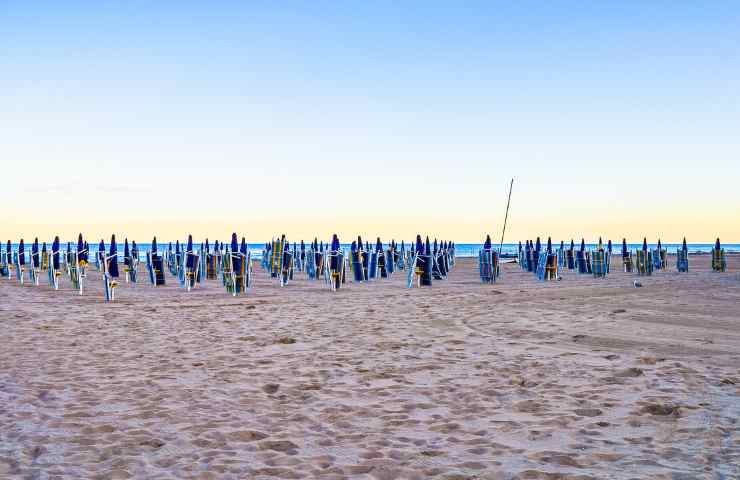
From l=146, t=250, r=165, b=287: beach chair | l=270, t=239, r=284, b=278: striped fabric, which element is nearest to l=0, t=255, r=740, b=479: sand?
l=146, t=250, r=165, b=287: beach chair

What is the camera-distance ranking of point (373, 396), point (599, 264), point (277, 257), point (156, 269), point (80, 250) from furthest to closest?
point (599, 264) < point (277, 257) < point (156, 269) < point (80, 250) < point (373, 396)

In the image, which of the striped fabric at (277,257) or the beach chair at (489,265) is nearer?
the beach chair at (489,265)

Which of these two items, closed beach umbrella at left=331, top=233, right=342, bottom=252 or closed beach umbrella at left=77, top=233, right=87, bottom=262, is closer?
closed beach umbrella at left=77, top=233, right=87, bottom=262

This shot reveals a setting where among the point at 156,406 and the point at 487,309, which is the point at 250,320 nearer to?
the point at 487,309

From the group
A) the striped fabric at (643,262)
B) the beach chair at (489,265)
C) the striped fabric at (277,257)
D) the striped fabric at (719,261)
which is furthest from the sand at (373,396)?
the striped fabric at (719,261)

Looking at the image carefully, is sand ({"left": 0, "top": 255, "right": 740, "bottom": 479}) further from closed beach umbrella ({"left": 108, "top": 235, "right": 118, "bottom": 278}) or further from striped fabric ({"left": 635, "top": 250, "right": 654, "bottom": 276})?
striped fabric ({"left": 635, "top": 250, "right": 654, "bottom": 276})

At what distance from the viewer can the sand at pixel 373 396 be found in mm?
3322

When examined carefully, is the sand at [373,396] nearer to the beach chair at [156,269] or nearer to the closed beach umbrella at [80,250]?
the closed beach umbrella at [80,250]

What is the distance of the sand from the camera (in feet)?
10.9

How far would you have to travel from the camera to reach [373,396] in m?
4.72

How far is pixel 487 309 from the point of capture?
34.5 ft

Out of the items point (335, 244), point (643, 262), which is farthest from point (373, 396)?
point (643, 262)

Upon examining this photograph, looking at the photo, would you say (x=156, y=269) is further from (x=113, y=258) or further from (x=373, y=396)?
(x=373, y=396)

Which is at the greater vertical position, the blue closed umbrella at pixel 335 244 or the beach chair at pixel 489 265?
the blue closed umbrella at pixel 335 244
